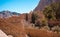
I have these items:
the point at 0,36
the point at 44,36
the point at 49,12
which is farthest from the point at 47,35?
the point at 49,12

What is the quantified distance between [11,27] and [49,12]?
2931 centimetres

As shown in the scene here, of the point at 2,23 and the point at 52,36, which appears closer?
the point at 2,23

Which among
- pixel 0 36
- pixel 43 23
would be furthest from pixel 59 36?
pixel 43 23

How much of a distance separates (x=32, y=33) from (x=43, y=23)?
15436 mm

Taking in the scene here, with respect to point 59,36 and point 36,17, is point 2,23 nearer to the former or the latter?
point 59,36

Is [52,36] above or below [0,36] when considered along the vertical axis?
below

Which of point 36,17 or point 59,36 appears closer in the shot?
point 59,36

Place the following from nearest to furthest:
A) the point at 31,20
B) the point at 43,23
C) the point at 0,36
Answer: the point at 0,36 → the point at 43,23 → the point at 31,20

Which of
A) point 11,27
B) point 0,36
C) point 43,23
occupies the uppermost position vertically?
point 0,36

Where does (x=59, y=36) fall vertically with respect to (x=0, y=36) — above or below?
below

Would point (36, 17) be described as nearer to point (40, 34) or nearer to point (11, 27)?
point (40, 34)

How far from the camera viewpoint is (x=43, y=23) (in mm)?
30047

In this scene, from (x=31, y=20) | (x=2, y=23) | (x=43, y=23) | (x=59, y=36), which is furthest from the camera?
(x=31, y=20)

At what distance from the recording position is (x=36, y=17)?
35.8 m
